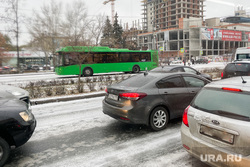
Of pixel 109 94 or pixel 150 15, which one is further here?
pixel 150 15

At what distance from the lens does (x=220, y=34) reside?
273 ft

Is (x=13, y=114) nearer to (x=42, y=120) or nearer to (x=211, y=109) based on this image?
(x=42, y=120)

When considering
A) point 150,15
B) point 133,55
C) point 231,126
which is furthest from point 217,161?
point 150,15

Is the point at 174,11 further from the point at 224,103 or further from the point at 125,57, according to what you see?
the point at 224,103

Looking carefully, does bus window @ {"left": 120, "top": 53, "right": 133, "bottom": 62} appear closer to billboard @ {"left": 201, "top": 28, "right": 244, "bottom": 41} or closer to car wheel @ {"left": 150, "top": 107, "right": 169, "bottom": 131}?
car wheel @ {"left": 150, "top": 107, "right": 169, "bottom": 131}

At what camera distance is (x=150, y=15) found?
118 m

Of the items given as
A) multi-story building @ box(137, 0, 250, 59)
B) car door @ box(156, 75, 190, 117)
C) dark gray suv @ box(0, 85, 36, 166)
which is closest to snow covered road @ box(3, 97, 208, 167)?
dark gray suv @ box(0, 85, 36, 166)

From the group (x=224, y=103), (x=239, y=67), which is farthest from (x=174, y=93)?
(x=239, y=67)

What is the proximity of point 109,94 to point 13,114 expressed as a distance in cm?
239

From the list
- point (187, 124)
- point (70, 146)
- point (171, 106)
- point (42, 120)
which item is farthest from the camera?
point (42, 120)

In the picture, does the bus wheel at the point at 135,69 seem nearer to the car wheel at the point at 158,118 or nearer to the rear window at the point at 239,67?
the rear window at the point at 239,67

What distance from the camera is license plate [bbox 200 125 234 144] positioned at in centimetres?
259

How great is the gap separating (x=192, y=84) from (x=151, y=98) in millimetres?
1561

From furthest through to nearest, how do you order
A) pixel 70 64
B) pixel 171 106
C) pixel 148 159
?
pixel 70 64 → pixel 171 106 → pixel 148 159
